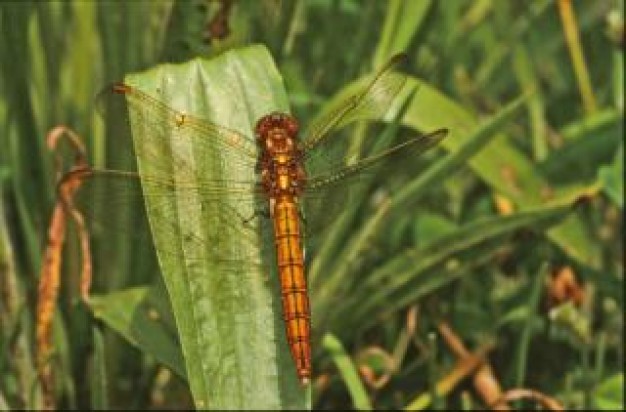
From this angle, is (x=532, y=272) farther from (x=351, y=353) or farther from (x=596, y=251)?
(x=351, y=353)

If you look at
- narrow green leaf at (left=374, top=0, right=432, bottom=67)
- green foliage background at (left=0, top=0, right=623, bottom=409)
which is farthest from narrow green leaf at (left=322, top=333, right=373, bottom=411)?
narrow green leaf at (left=374, top=0, right=432, bottom=67)

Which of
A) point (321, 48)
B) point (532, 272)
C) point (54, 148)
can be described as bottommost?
point (532, 272)

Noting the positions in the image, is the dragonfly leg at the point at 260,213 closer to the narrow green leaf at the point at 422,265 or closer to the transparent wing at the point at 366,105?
the transparent wing at the point at 366,105

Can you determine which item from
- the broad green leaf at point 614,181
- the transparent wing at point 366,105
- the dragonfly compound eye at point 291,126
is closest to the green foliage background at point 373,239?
the broad green leaf at point 614,181

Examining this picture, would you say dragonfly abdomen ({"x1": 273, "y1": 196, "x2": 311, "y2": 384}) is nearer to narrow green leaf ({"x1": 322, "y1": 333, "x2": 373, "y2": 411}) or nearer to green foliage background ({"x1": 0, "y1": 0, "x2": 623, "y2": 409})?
green foliage background ({"x1": 0, "y1": 0, "x2": 623, "y2": 409})

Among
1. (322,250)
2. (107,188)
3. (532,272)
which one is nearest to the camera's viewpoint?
(107,188)

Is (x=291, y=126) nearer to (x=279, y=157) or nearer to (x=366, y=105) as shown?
(x=279, y=157)

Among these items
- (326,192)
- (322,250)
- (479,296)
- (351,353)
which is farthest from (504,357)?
(326,192)
